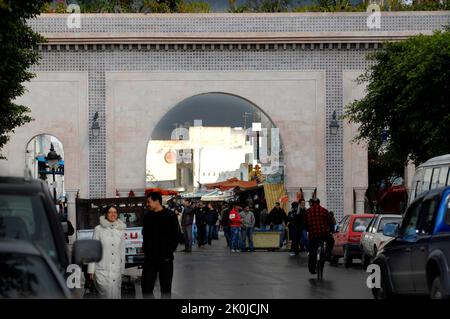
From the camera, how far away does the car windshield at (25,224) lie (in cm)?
927

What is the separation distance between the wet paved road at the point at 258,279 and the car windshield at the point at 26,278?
41.1ft

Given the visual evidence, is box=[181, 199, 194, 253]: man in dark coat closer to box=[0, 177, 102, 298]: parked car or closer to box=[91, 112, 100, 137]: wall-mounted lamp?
box=[91, 112, 100, 137]: wall-mounted lamp

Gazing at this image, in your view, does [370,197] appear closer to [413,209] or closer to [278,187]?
[278,187]

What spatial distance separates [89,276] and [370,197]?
5810 centimetres

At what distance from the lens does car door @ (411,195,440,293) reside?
47.5 feet

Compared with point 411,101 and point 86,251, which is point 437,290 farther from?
point 411,101

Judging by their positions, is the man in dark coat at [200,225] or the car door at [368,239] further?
the man in dark coat at [200,225]

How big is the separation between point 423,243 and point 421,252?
0.36ft

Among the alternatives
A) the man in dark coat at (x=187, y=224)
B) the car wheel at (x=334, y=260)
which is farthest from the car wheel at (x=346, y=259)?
the man in dark coat at (x=187, y=224)

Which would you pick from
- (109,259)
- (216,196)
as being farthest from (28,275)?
(216,196)

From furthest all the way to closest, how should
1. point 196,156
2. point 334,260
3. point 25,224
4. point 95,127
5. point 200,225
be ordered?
1. point 196,156
2. point 95,127
3. point 200,225
4. point 334,260
5. point 25,224

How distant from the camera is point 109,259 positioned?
56.9 ft

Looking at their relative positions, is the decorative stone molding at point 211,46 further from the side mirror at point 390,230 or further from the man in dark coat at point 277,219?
the side mirror at point 390,230

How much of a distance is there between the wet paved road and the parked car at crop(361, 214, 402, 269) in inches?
18.4
